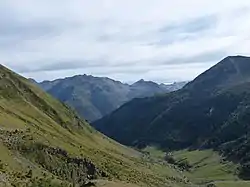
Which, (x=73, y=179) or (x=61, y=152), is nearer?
(x=73, y=179)

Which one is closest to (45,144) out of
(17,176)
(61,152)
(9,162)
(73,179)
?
(61,152)

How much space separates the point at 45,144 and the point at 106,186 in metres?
87.0

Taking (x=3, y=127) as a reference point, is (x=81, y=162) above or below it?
below

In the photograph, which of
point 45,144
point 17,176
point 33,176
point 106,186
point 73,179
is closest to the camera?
point 106,186

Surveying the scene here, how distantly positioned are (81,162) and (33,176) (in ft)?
180

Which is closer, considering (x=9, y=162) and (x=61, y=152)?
(x=9, y=162)

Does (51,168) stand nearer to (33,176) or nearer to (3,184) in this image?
(33,176)

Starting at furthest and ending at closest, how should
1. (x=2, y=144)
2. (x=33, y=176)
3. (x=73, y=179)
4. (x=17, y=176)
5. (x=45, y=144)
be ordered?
(x=45, y=144), (x=73, y=179), (x=2, y=144), (x=33, y=176), (x=17, y=176)

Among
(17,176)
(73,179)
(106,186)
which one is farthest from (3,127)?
(106,186)

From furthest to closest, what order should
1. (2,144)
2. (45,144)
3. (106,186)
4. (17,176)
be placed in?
1. (45,144)
2. (2,144)
3. (17,176)
4. (106,186)

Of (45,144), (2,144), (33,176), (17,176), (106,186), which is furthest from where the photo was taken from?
(45,144)

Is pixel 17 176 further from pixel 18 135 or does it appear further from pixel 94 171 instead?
pixel 94 171

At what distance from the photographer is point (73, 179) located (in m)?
168

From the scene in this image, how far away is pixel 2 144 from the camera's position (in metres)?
157
